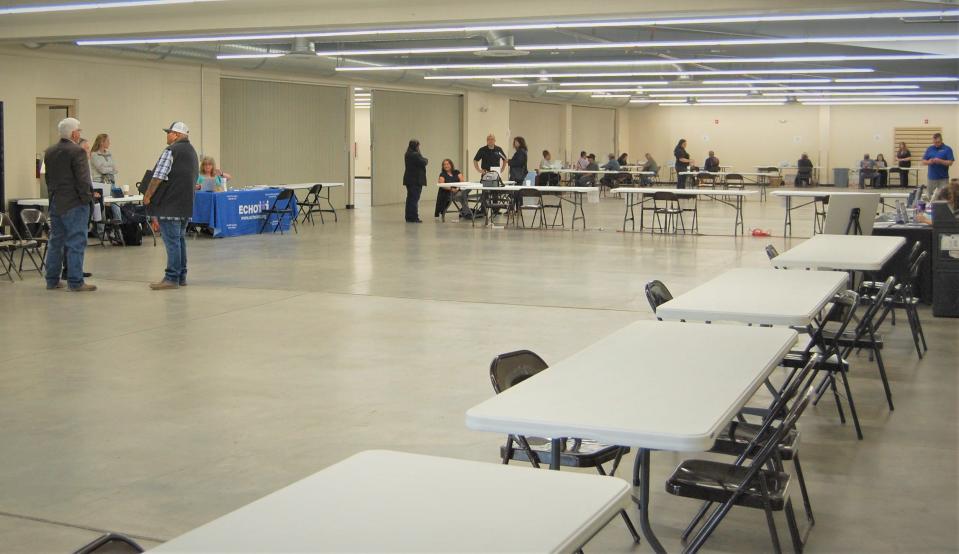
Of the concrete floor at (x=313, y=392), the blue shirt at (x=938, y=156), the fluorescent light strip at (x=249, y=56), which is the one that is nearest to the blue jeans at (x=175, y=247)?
the concrete floor at (x=313, y=392)

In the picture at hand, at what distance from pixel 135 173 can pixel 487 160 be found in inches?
228

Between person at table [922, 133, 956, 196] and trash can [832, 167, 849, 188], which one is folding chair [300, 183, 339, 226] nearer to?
person at table [922, 133, 956, 196]

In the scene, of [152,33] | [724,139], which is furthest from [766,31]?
[724,139]

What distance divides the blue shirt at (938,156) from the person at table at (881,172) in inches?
536

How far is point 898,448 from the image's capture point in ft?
15.3

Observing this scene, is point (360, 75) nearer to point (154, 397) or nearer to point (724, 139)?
point (154, 397)

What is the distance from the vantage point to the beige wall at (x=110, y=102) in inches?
568

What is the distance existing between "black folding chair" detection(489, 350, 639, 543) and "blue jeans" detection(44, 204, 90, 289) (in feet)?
21.3

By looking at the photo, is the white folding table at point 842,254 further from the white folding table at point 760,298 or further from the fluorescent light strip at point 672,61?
the fluorescent light strip at point 672,61

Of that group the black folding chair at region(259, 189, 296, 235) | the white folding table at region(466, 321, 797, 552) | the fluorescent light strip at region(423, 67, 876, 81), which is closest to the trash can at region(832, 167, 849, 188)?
the fluorescent light strip at region(423, 67, 876, 81)

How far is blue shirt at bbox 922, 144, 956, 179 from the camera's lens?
17.1 meters

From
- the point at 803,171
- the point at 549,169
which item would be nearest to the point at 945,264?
the point at 549,169

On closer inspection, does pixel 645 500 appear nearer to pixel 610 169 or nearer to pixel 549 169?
pixel 549 169

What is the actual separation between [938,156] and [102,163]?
517 inches
